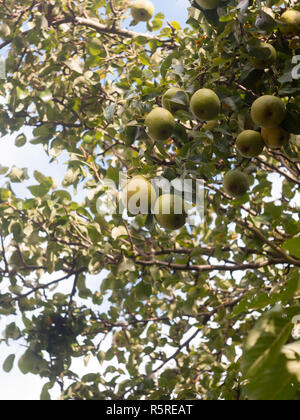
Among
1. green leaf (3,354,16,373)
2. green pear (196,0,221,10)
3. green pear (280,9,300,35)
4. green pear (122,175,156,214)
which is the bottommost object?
green leaf (3,354,16,373)

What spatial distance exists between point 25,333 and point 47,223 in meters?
1.58

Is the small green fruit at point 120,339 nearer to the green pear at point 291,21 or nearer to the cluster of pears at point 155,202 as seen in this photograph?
the cluster of pears at point 155,202

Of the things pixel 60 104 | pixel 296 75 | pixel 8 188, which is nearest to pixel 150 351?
pixel 8 188

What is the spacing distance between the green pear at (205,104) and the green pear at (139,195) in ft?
1.23

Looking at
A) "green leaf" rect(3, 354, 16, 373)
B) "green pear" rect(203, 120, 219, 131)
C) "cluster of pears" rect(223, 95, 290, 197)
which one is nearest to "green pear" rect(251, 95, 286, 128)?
"cluster of pears" rect(223, 95, 290, 197)

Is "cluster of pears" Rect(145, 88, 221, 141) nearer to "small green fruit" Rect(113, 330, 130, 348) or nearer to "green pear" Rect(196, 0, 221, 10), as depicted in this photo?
"green pear" Rect(196, 0, 221, 10)

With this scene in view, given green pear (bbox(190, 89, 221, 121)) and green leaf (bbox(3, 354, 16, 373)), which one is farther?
green leaf (bbox(3, 354, 16, 373))

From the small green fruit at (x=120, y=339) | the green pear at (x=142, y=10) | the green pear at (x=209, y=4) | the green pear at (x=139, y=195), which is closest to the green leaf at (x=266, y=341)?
the green pear at (x=139, y=195)

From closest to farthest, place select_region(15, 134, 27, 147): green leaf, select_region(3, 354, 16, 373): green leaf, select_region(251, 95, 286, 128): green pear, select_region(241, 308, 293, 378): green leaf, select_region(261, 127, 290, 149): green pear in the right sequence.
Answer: select_region(241, 308, 293, 378): green leaf → select_region(251, 95, 286, 128): green pear → select_region(261, 127, 290, 149): green pear → select_region(15, 134, 27, 147): green leaf → select_region(3, 354, 16, 373): green leaf

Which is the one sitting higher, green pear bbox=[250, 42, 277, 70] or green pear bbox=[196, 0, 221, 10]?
green pear bbox=[196, 0, 221, 10]

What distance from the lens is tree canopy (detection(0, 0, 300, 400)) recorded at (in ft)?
6.39

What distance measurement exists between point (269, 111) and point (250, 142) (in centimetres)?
20

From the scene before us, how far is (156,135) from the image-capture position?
68.4 inches

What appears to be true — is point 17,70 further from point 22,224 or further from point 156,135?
point 156,135
